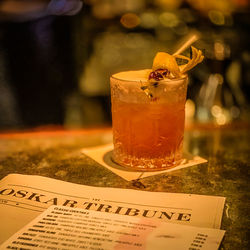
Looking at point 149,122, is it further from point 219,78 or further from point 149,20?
point 149,20

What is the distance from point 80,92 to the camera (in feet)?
11.1

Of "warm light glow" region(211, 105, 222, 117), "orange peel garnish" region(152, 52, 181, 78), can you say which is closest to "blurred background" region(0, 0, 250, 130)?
"warm light glow" region(211, 105, 222, 117)

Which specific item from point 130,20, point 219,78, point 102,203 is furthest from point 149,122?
point 130,20

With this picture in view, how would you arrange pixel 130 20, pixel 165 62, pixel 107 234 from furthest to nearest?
pixel 130 20 < pixel 165 62 < pixel 107 234

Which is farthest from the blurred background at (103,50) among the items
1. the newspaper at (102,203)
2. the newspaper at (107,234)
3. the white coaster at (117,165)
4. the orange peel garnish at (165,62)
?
the newspaper at (107,234)

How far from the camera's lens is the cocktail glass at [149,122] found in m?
0.97

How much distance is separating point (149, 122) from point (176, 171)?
0.45ft

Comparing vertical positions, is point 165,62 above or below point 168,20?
below

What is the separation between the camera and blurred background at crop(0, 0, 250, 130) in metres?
3.12

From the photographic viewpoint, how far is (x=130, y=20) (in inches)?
125

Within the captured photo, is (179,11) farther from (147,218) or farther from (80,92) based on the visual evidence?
(147,218)

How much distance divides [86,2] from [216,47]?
106cm

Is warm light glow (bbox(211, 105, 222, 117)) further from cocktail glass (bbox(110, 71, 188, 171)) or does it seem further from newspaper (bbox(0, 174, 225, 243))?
newspaper (bbox(0, 174, 225, 243))

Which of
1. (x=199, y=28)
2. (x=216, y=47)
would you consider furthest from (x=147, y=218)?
(x=199, y=28)
